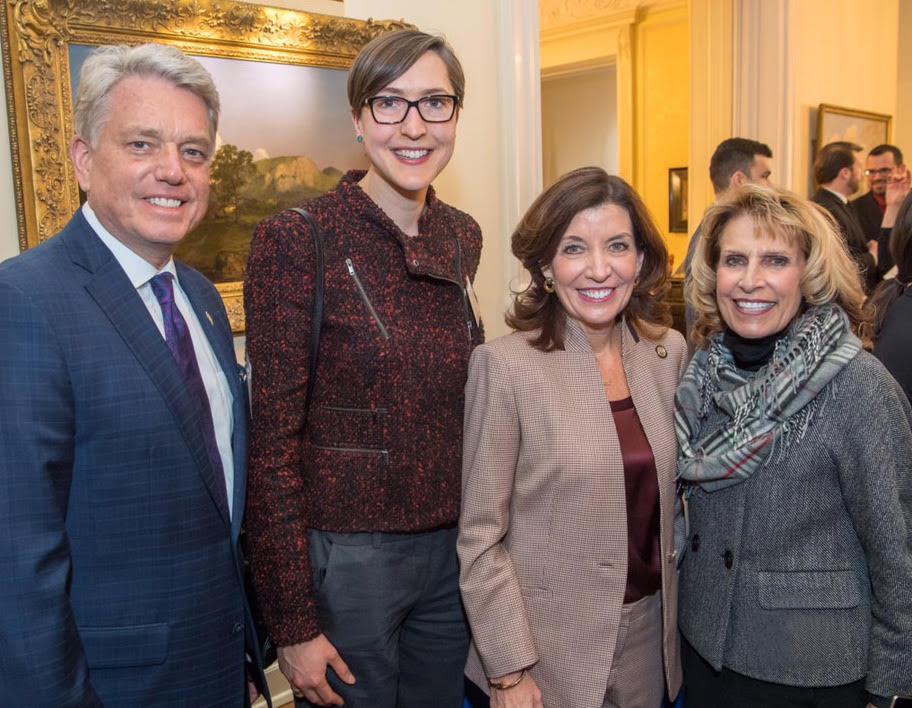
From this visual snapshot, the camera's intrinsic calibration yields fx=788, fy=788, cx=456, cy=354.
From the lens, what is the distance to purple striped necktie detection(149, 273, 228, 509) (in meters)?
1.41

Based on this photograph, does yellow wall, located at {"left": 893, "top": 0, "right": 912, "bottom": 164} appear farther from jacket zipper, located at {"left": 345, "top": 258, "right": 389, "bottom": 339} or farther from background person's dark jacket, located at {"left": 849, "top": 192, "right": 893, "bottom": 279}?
jacket zipper, located at {"left": 345, "top": 258, "right": 389, "bottom": 339}

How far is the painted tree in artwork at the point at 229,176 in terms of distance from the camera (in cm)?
248

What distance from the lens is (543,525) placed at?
5.27 ft

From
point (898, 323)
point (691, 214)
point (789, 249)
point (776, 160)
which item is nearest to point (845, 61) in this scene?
point (776, 160)

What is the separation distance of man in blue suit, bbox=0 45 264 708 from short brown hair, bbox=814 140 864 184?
4.25m

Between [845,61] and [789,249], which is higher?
[845,61]

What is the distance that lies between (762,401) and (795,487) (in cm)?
18

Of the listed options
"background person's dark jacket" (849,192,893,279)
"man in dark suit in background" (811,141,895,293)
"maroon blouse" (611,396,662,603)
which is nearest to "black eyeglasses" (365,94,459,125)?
"maroon blouse" (611,396,662,603)

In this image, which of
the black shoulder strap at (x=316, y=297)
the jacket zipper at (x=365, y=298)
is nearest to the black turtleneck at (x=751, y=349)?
the jacket zipper at (x=365, y=298)

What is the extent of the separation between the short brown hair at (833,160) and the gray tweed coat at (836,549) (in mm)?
3617

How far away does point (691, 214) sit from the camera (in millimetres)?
5574

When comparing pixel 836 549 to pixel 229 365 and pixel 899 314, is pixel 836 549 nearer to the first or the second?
pixel 899 314

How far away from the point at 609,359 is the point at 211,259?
4.52ft

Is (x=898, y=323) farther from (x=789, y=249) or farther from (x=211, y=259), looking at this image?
(x=211, y=259)
